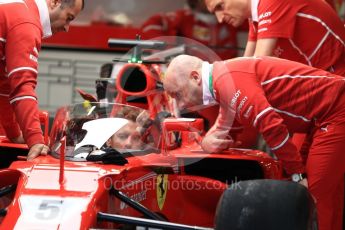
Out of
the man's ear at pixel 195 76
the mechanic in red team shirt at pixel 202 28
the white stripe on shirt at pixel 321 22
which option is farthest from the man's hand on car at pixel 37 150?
the mechanic in red team shirt at pixel 202 28

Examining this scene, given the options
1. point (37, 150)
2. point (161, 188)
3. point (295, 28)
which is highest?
point (295, 28)

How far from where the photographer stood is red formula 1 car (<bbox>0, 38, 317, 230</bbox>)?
3.74 metres

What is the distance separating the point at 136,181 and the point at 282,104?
82 centimetres

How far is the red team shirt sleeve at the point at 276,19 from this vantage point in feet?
16.4

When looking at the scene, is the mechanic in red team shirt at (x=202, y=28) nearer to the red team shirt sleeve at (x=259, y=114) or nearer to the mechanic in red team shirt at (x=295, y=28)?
the mechanic in red team shirt at (x=295, y=28)

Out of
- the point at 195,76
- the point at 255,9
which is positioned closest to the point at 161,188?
the point at 195,76

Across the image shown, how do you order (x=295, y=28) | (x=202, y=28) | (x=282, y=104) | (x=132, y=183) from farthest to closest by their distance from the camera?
(x=202, y=28)
(x=295, y=28)
(x=282, y=104)
(x=132, y=183)

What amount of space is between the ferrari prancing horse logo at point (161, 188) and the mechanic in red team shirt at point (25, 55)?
54cm

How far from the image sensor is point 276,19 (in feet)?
16.4

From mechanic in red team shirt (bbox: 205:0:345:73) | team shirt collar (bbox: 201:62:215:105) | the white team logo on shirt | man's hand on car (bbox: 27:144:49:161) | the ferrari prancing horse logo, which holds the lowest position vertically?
the ferrari prancing horse logo

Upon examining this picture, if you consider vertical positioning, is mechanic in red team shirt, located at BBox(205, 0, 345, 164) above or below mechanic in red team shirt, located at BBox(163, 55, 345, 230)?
above

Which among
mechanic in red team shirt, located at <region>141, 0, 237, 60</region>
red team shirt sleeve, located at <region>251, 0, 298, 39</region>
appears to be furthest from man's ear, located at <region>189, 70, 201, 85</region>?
mechanic in red team shirt, located at <region>141, 0, 237, 60</region>

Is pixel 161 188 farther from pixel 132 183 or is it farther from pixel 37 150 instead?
pixel 37 150

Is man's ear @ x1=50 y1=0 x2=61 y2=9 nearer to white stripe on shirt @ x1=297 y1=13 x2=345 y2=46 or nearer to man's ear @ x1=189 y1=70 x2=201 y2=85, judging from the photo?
man's ear @ x1=189 y1=70 x2=201 y2=85
